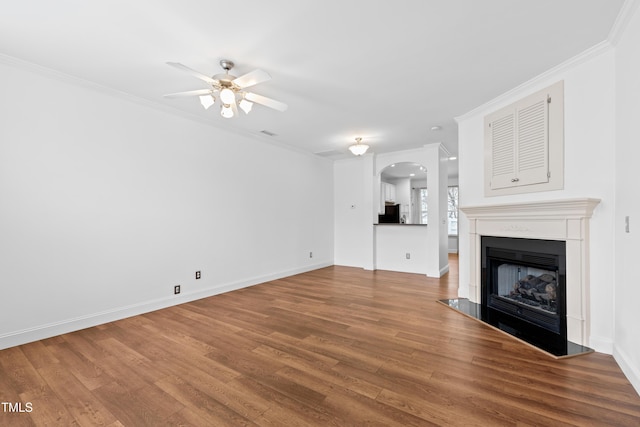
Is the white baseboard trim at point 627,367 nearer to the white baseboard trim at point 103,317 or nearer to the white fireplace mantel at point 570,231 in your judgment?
the white fireplace mantel at point 570,231

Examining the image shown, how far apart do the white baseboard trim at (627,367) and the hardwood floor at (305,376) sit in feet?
0.16

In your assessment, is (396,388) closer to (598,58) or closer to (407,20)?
(407,20)

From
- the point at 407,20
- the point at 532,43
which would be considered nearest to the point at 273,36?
A: the point at 407,20

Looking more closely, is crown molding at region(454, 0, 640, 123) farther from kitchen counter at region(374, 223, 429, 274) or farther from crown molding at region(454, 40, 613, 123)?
kitchen counter at region(374, 223, 429, 274)

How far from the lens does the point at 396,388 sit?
74.5 inches

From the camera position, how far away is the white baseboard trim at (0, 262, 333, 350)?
101 inches

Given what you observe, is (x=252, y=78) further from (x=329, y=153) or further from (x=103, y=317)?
(x=329, y=153)

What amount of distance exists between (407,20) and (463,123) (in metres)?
2.35

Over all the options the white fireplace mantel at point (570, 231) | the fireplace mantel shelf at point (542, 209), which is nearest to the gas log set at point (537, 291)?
the white fireplace mantel at point (570, 231)

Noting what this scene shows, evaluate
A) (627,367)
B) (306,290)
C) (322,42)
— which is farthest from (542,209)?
(306,290)

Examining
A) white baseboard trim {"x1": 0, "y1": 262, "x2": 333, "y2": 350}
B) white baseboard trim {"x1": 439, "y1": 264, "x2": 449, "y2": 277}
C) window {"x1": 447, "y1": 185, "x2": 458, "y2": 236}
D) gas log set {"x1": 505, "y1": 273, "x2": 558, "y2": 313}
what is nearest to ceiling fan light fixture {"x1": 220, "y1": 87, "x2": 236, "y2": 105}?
white baseboard trim {"x1": 0, "y1": 262, "x2": 333, "y2": 350}

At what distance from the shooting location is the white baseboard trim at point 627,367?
1.85 meters

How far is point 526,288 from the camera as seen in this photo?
322 centimetres

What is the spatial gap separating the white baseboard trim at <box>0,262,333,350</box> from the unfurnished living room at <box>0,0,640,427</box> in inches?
0.9
